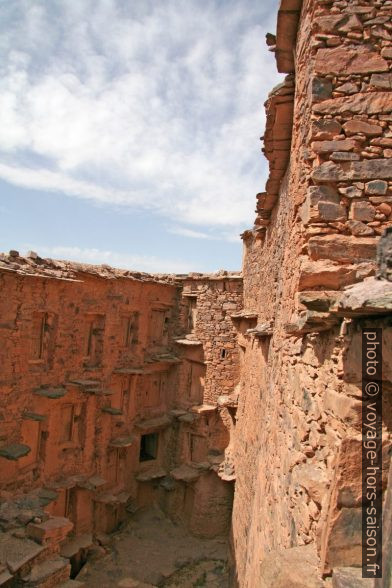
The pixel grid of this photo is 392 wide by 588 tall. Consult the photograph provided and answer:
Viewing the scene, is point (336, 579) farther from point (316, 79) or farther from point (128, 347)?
point (128, 347)

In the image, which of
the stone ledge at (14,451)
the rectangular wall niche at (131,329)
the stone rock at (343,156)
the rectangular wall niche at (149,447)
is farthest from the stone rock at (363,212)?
the rectangular wall niche at (149,447)

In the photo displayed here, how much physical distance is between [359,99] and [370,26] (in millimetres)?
702

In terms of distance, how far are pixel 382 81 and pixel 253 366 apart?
27.1 ft

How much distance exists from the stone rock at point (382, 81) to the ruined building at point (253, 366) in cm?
2

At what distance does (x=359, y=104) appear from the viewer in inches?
157

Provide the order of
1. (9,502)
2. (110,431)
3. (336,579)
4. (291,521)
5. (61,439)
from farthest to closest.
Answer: (110,431)
(61,439)
(9,502)
(291,521)
(336,579)

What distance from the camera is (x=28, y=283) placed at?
1220cm

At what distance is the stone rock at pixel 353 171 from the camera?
12.7ft

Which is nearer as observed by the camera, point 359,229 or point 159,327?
point 359,229

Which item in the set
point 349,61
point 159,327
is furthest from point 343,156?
point 159,327

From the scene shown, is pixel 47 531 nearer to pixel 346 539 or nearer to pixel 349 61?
pixel 346 539

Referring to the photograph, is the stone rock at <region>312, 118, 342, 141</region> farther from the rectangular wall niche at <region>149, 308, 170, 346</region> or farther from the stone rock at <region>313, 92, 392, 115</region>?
the rectangular wall niche at <region>149, 308, 170, 346</region>

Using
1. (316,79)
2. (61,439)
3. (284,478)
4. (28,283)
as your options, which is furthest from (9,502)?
(316,79)

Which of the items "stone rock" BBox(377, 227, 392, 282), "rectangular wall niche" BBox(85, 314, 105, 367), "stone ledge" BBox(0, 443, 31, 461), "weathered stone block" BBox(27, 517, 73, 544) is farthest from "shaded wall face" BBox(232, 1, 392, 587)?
"rectangular wall niche" BBox(85, 314, 105, 367)
